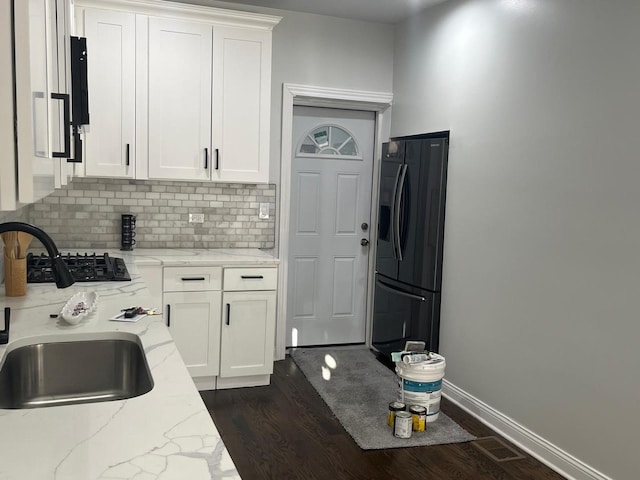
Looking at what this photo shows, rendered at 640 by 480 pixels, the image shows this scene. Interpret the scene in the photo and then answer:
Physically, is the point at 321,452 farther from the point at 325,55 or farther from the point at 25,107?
the point at 325,55

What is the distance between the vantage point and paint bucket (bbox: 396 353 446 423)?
11.7ft

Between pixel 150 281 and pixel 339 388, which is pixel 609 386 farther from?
pixel 150 281

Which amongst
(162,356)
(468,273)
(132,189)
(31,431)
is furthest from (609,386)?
(132,189)

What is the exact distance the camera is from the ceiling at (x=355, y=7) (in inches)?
172

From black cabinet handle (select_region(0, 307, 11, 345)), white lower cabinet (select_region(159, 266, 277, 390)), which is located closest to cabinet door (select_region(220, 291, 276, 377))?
white lower cabinet (select_region(159, 266, 277, 390))

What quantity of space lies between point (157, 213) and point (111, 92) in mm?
938

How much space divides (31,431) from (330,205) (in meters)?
3.99

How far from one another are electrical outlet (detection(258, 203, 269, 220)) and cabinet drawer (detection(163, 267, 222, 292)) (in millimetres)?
833

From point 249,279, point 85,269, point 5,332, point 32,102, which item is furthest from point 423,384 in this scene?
point 32,102

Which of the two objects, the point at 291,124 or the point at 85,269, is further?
the point at 291,124

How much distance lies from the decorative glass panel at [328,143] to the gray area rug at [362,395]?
167 centimetres

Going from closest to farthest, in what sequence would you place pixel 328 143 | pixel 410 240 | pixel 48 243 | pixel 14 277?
pixel 48 243 → pixel 14 277 → pixel 410 240 → pixel 328 143

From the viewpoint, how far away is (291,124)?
474cm

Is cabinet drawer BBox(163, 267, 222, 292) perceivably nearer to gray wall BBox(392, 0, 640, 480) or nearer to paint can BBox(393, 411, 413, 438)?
paint can BBox(393, 411, 413, 438)
